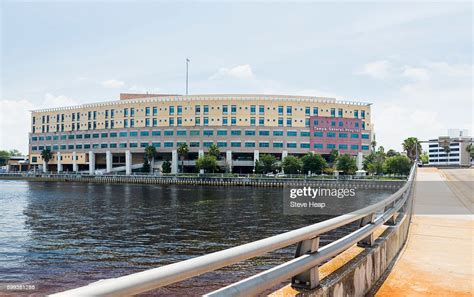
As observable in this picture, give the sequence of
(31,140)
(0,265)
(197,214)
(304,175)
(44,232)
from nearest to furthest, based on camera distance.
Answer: (0,265) → (44,232) → (197,214) → (304,175) → (31,140)

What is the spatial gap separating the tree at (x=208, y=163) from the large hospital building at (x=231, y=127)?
6.77 m

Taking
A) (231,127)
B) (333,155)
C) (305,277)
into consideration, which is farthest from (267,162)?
(305,277)

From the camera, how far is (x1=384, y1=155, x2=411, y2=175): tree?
112494mm

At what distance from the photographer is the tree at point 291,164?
4272 inches

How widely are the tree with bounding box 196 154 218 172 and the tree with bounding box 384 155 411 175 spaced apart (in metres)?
48.3

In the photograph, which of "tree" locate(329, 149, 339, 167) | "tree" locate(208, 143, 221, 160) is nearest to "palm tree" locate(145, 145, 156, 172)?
"tree" locate(208, 143, 221, 160)

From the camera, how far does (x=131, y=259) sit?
18.3m

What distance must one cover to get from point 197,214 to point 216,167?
247 ft

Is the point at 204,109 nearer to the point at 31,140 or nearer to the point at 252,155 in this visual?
the point at 252,155

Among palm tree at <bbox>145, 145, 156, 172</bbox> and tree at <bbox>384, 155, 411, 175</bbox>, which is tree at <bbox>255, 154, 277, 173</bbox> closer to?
palm tree at <bbox>145, 145, 156, 172</bbox>

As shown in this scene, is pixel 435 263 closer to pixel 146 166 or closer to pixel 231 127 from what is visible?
pixel 231 127

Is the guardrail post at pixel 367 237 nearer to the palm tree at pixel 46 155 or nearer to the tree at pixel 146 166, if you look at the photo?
the tree at pixel 146 166

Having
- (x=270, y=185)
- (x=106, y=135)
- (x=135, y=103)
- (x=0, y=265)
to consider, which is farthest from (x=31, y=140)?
(x=0, y=265)

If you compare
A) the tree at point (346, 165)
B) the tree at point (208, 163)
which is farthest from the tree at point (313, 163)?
the tree at point (208, 163)
